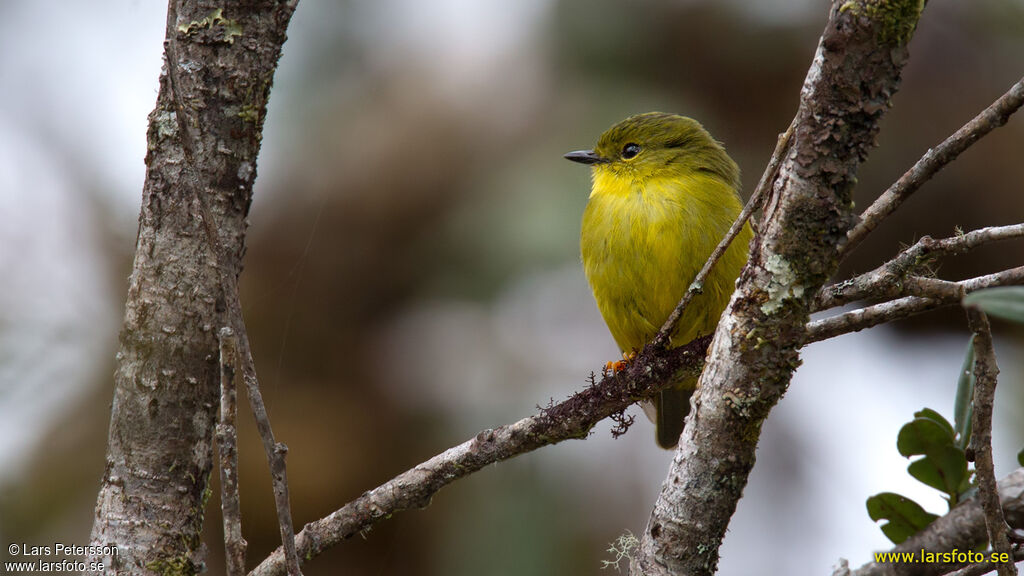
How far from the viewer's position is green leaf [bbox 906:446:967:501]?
241 centimetres

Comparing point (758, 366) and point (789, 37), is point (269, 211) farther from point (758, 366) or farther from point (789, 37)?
point (758, 366)

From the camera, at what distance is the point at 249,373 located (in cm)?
200

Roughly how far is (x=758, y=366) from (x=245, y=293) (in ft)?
12.7

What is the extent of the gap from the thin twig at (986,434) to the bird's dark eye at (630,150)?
2357 millimetres

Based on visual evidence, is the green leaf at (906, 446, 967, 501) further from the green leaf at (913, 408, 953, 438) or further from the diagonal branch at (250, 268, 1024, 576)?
the diagonal branch at (250, 268, 1024, 576)

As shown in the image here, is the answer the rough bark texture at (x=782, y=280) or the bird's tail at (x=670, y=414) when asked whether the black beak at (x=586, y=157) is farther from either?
the rough bark texture at (x=782, y=280)

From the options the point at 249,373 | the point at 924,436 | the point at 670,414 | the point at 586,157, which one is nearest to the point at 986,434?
the point at 924,436

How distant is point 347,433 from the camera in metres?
5.01

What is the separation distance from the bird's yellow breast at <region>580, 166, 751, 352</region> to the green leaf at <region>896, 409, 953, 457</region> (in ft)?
3.46

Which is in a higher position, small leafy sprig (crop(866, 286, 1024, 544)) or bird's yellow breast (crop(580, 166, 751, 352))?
bird's yellow breast (crop(580, 166, 751, 352))

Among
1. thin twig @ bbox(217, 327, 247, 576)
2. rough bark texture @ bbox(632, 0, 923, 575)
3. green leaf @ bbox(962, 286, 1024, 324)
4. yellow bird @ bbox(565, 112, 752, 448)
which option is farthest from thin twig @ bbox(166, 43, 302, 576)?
yellow bird @ bbox(565, 112, 752, 448)

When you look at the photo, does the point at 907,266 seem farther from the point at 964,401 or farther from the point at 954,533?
the point at 954,533
